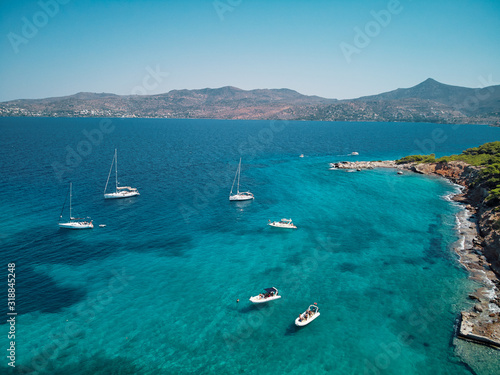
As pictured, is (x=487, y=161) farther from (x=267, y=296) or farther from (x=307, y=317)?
(x=267, y=296)

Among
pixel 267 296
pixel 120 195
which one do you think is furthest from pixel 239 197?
pixel 267 296

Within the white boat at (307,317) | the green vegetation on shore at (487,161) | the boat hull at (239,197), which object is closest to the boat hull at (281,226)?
the boat hull at (239,197)

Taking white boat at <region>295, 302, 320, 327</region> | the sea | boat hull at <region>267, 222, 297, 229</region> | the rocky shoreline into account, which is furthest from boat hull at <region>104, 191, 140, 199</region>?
the rocky shoreline

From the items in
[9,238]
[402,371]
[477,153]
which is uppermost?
[477,153]

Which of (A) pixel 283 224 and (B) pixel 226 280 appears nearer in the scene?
(B) pixel 226 280

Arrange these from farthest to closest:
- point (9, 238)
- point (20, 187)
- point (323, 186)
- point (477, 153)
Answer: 1. point (477, 153)
2. point (323, 186)
3. point (20, 187)
4. point (9, 238)

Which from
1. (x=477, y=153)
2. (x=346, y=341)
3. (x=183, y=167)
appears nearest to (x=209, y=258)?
(x=346, y=341)

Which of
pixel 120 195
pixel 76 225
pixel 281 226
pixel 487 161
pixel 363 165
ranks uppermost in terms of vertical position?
pixel 487 161

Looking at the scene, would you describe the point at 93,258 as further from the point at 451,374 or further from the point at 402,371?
the point at 451,374
